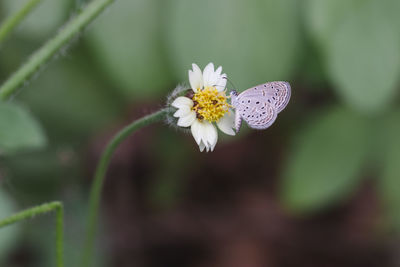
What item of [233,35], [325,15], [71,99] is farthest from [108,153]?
[71,99]

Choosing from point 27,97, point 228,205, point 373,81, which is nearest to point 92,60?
point 27,97

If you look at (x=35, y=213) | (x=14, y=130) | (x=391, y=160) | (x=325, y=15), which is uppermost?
(x=325, y=15)

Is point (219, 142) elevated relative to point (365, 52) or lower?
elevated

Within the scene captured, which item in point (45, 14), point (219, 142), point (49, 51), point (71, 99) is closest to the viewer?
point (49, 51)

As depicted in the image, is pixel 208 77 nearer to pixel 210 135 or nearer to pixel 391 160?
pixel 210 135

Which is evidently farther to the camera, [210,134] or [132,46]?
[132,46]

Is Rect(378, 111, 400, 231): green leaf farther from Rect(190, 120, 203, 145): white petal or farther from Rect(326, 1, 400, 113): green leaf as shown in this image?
Rect(190, 120, 203, 145): white petal

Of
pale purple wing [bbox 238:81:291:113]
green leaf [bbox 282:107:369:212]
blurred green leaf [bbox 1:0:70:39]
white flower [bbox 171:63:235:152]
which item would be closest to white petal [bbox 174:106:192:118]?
white flower [bbox 171:63:235:152]

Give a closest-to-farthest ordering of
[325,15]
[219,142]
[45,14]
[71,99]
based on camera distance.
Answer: [325,15] → [45,14] → [71,99] → [219,142]
